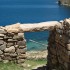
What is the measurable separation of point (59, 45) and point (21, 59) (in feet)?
6.98

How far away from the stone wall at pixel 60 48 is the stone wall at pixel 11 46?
1.26 m

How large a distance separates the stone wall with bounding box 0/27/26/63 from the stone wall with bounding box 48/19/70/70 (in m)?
1.26

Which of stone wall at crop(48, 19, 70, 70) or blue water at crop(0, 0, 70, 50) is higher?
stone wall at crop(48, 19, 70, 70)

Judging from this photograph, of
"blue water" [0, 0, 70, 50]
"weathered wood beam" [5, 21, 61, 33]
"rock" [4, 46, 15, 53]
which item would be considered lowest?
"blue water" [0, 0, 70, 50]

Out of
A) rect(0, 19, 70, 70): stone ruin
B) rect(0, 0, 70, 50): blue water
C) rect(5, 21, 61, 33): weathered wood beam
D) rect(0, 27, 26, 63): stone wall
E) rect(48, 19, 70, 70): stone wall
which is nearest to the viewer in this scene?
rect(48, 19, 70, 70): stone wall

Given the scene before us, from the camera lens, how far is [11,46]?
15516 mm

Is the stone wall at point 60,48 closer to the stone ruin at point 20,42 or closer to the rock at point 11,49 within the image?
the stone ruin at point 20,42

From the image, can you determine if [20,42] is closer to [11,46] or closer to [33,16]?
[11,46]

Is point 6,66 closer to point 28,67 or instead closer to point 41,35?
point 28,67

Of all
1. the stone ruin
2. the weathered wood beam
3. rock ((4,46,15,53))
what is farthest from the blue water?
the weathered wood beam

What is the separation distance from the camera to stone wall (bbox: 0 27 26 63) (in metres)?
15.4

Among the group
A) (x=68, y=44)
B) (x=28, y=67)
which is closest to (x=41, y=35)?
(x=28, y=67)

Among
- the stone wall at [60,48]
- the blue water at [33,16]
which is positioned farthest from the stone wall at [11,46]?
the blue water at [33,16]

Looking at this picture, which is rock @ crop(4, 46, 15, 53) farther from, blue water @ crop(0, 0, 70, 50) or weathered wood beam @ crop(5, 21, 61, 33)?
blue water @ crop(0, 0, 70, 50)
